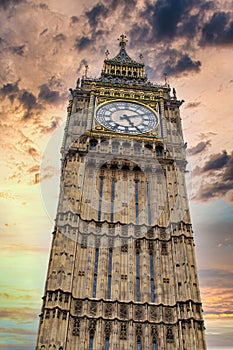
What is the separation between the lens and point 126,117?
51.0m

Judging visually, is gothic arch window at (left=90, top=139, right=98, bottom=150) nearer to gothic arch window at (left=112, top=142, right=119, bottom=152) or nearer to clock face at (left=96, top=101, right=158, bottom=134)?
gothic arch window at (left=112, top=142, right=119, bottom=152)

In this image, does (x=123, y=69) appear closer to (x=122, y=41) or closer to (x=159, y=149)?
(x=122, y=41)

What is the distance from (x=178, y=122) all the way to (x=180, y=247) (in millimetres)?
20264

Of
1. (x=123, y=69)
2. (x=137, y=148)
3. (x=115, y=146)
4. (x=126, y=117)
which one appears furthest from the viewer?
(x=123, y=69)

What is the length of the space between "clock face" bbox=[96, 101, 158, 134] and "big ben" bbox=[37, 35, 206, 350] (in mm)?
129

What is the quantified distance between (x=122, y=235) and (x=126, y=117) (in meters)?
18.1

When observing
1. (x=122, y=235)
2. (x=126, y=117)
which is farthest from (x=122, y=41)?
(x=122, y=235)

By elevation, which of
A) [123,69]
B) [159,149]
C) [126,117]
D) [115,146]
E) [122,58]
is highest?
[122,58]

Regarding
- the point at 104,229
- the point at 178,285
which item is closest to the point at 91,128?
the point at 104,229

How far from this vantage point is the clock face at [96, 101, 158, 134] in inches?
1945

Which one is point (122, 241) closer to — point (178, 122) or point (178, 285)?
point (178, 285)

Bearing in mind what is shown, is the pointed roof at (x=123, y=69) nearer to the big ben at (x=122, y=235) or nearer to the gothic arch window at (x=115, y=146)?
the big ben at (x=122, y=235)

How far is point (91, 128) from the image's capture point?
48344mm

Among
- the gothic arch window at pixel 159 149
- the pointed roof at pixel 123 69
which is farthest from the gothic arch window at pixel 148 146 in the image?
the pointed roof at pixel 123 69
